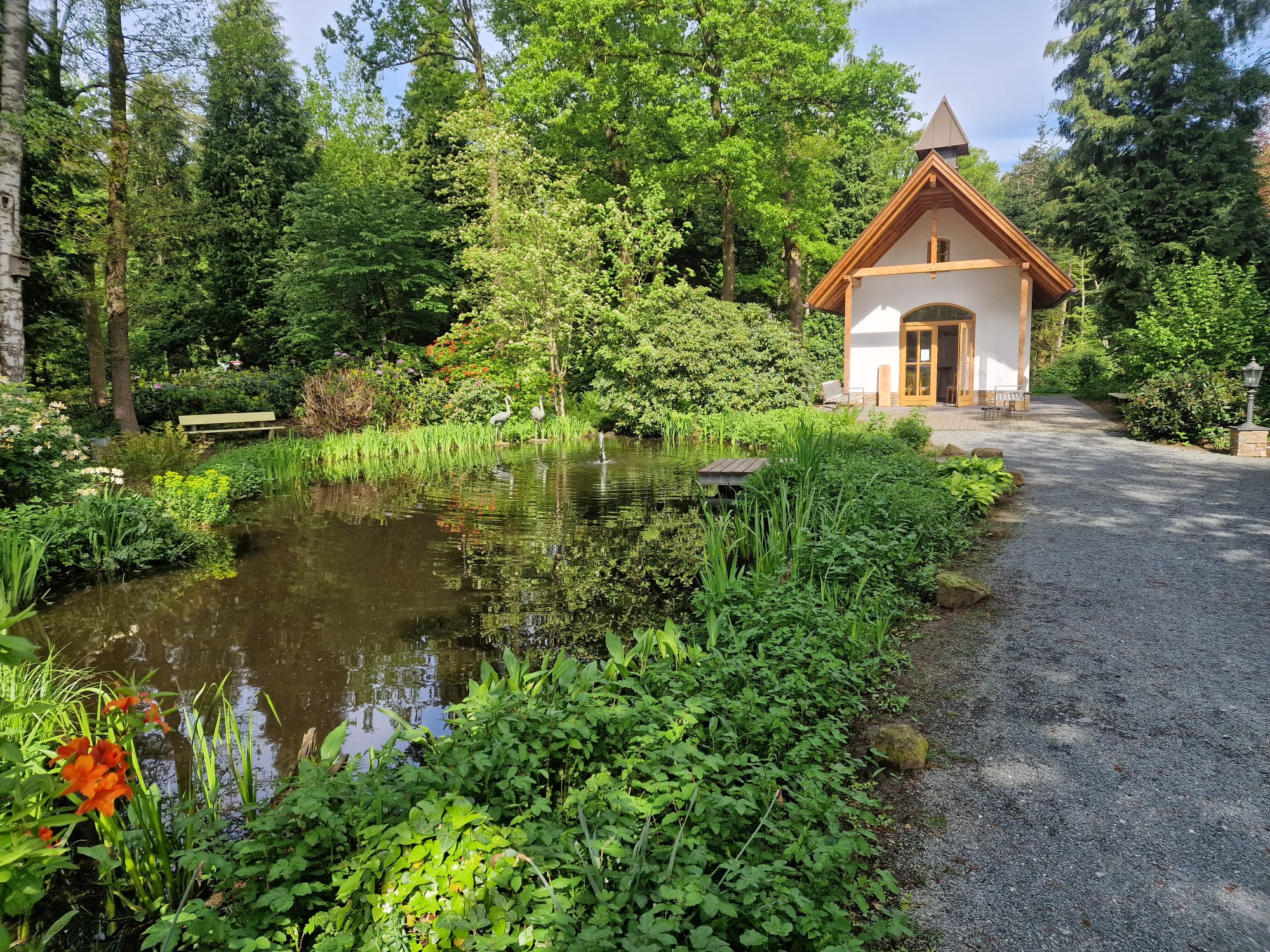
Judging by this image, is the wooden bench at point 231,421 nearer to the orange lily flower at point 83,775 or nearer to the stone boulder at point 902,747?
the orange lily flower at point 83,775

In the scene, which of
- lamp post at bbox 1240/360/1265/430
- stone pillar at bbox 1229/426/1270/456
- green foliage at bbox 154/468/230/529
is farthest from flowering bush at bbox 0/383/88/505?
lamp post at bbox 1240/360/1265/430

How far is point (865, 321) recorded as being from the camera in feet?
63.9

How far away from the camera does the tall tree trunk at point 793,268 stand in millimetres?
22188

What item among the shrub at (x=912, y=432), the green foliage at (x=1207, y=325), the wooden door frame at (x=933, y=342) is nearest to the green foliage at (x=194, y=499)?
the shrub at (x=912, y=432)

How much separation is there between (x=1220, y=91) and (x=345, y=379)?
2205cm

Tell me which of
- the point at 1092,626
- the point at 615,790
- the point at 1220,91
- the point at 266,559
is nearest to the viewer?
the point at 615,790

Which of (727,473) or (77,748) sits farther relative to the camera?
(727,473)

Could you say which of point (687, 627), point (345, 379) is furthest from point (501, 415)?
point (687, 627)

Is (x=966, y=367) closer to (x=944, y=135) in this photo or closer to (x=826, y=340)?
(x=944, y=135)

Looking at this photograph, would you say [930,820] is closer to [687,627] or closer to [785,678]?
[785,678]

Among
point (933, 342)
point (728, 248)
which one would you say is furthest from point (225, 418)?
point (933, 342)

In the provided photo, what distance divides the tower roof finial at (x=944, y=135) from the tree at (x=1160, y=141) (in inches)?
168

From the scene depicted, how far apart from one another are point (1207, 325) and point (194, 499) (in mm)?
16217

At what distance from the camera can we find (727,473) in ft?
29.0
